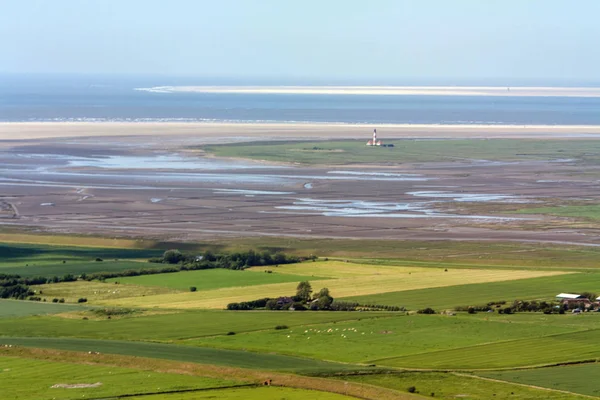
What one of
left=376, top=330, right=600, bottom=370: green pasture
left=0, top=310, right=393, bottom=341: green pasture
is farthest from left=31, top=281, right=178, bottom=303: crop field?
left=376, top=330, right=600, bottom=370: green pasture

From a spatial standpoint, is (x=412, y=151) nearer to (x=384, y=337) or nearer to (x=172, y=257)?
(x=172, y=257)

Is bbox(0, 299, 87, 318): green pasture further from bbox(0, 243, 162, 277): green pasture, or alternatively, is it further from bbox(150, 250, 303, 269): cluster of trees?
bbox(150, 250, 303, 269): cluster of trees

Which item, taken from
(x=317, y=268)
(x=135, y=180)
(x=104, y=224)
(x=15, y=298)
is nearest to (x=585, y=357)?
(x=317, y=268)

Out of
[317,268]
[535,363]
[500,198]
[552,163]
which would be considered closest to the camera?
[535,363]

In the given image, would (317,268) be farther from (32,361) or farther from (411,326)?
(32,361)

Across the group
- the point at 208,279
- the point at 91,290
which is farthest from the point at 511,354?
the point at 91,290

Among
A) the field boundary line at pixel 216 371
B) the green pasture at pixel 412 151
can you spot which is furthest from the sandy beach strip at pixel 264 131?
the field boundary line at pixel 216 371
